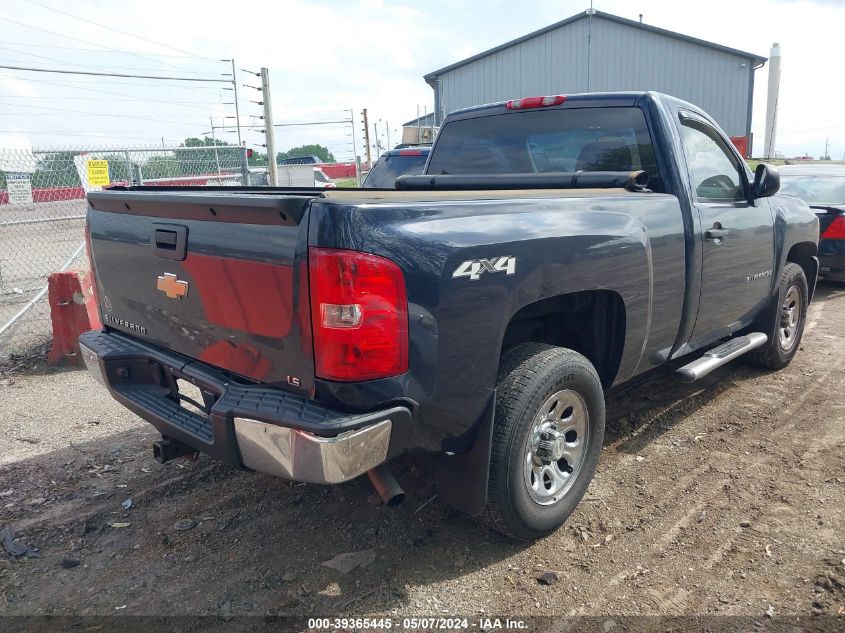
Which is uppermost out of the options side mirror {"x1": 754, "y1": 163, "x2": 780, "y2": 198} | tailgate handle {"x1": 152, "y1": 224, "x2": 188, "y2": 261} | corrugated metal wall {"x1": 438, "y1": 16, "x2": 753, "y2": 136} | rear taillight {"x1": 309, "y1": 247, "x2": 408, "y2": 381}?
corrugated metal wall {"x1": 438, "y1": 16, "x2": 753, "y2": 136}

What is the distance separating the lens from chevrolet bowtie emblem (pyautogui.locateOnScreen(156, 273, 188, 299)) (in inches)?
109

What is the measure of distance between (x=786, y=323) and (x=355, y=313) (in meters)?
4.52

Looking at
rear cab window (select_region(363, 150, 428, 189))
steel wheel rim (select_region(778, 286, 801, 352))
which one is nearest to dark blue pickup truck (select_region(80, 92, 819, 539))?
steel wheel rim (select_region(778, 286, 801, 352))

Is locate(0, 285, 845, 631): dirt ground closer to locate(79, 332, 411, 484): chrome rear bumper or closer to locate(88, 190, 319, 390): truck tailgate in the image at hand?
locate(79, 332, 411, 484): chrome rear bumper

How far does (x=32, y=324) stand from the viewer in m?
6.90

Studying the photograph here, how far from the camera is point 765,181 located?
14.2 ft

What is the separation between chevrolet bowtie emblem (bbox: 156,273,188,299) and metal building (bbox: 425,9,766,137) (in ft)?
83.0

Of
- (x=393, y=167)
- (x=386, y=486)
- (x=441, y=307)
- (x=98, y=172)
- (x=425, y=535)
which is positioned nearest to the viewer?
(x=441, y=307)

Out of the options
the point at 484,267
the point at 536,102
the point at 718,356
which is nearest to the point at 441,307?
the point at 484,267

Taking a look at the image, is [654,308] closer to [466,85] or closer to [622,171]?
[622,171]

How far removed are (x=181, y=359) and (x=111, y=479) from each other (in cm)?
130

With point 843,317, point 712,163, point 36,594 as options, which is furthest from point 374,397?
point 843,317

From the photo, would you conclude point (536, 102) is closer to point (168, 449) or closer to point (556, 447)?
point (556, 447)

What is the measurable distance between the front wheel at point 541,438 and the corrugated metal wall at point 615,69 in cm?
2477
